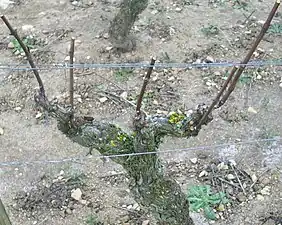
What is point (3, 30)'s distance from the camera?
178 inches

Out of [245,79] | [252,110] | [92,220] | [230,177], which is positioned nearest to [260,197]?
[230,177]

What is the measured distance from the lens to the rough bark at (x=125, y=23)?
3.93 meters

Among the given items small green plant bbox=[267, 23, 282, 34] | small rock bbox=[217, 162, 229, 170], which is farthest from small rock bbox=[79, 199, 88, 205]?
small green plant bbox=[267, 23, 282, 34]

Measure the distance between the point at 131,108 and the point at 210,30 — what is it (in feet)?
3.96

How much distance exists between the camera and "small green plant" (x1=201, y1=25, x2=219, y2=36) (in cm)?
446

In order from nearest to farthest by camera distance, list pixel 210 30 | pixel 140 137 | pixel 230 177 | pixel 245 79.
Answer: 1. pixel 140 137
2. pixel 230 177
3. pixel 245 79
4. pixel 210 30

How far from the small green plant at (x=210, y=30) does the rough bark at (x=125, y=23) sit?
68 cm

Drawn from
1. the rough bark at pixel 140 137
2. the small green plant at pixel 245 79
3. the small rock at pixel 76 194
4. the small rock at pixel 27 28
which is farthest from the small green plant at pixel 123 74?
→ the rough bark at pixel 140 137

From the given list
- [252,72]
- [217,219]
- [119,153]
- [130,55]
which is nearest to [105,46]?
[130,55]

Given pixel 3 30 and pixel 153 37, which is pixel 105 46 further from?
pixel 3 30

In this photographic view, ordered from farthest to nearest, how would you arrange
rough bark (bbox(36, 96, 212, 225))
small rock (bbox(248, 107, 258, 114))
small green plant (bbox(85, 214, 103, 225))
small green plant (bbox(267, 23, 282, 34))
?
small green plant (bbox(267, 23, 282, 34)) → small rock (bbox(248, 107, 258, 114)) → small green plant (bbox(85, 214, 103, 225)) → rough bark (bbox(36, 96, 212, 225))

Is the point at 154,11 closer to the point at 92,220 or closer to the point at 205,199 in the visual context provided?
the point at 205,199

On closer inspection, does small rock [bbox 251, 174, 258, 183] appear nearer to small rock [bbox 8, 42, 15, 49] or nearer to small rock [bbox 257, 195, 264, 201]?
small rock [bbox 257, 195, 264, 201]

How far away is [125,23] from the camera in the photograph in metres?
4.05
